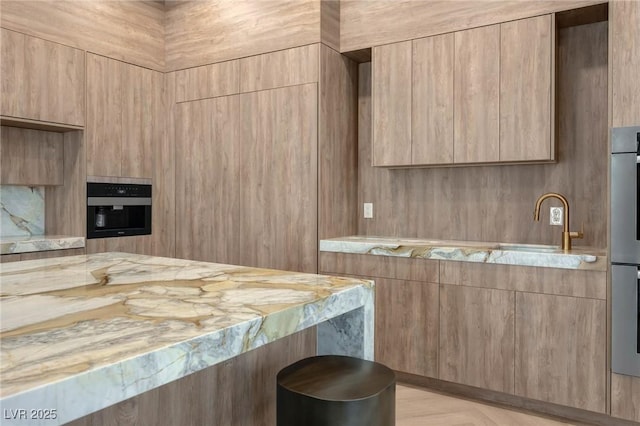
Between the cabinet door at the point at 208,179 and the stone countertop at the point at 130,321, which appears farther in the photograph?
the cabinet door at the point at 208,179

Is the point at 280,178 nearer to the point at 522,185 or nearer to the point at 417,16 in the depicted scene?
the point at 417,16

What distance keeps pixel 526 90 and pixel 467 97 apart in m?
0.37

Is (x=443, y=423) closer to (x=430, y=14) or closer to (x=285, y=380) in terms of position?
(x=285, y=380)

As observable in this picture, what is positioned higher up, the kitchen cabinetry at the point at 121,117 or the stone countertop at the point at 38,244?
the kitchen cabinetry at the point at 121,117

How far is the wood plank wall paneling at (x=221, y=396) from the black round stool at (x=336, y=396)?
242mm

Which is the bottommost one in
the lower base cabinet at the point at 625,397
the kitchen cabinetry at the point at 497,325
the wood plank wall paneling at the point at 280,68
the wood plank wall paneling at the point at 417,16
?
the lower base cabinet at the point at 625,397

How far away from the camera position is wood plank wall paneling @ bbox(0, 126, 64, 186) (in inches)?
139

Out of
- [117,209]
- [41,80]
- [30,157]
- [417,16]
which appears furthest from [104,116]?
[417,16]

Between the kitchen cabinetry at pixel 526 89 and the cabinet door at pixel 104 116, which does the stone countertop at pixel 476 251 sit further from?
the cabinet door at pixel 104 116

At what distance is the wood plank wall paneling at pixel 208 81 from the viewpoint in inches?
157

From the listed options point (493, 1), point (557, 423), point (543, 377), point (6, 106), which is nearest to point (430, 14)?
point (493, 1)

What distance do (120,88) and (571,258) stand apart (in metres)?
3.57

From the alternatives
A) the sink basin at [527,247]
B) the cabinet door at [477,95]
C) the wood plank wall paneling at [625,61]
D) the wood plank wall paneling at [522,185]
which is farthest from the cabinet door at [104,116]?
the wood plank wall paneling at [625,61]

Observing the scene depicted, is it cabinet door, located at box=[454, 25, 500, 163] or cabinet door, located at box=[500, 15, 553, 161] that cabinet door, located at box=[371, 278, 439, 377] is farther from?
cabinet door, located at box=[500, 15, 553, 161]
